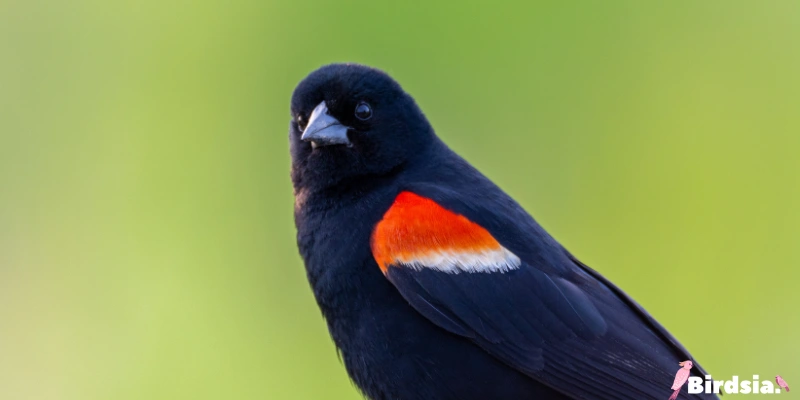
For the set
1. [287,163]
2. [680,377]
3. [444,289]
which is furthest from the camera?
[287,163]

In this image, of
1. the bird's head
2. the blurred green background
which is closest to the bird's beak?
the bird's head

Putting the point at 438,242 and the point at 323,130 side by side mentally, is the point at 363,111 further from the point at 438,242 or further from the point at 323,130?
the point at 438,242

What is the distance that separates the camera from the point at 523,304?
3357 millimetres

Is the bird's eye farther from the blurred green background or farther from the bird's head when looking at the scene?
the blurred green background

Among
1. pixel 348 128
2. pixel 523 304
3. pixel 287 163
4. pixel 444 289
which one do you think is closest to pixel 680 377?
pixel 523 304

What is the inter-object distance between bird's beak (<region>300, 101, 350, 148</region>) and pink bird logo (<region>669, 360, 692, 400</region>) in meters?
1.46

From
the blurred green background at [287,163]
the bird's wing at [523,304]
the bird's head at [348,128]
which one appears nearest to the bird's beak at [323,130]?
the bird's head at [348,128]

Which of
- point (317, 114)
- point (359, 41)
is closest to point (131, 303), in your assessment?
point (359, 41)

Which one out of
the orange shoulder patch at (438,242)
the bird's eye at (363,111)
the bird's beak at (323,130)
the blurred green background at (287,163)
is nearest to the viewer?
the orange shoulder patch at (438,242)

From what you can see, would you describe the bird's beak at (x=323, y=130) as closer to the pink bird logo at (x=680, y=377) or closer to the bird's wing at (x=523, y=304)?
the bird's wing at (x=523, y=304)

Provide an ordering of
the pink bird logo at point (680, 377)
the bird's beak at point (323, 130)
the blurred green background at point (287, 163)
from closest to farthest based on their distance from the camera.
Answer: the pink bird logo at point (680, 377) < the bird's beak at point (323, 130) < the blurred green background at point (287, 163)

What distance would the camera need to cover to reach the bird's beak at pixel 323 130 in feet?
12.0

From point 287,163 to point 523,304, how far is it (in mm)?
2471

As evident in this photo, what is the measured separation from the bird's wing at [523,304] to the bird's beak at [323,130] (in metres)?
0.36
